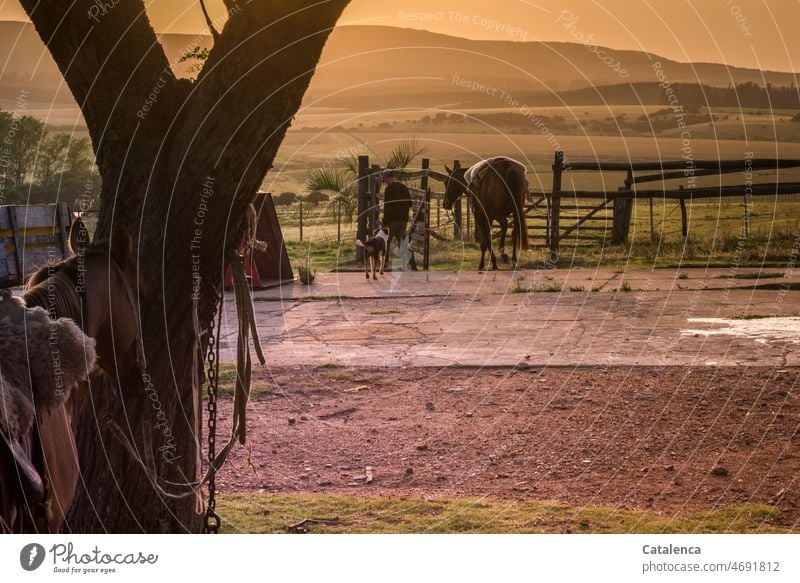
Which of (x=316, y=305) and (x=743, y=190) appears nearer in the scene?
(x=316, y=305)

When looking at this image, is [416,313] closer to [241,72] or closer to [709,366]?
[709,366]

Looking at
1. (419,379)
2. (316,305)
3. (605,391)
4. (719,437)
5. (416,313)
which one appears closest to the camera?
(719,437)

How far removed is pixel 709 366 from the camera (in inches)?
389

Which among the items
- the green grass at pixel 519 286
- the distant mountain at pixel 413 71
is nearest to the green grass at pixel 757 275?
the green grass at pixel 519 286

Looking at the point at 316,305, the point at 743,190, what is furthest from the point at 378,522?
the point at 743,190

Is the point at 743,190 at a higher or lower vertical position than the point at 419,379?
higher

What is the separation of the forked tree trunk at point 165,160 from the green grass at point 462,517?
991 mm

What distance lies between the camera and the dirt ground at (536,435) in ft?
22.5

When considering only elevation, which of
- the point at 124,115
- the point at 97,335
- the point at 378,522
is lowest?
the point at 378,522

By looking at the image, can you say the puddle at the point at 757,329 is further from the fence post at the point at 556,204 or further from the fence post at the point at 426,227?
the fence post at the point at 556,204

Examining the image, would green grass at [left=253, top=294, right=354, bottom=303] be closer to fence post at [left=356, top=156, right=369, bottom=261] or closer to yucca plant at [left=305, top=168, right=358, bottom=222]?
fence post at [left=356, top=156, right=369, bottom=261]

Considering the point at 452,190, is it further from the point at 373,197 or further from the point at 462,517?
the point at 462,517

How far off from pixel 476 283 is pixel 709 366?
7.00 m

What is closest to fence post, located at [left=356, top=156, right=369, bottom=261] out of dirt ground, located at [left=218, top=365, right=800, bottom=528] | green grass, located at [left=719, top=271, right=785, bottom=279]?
green grass, located at [left=719, top=271, right=785, bottom=279]
